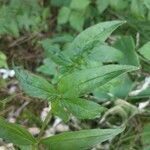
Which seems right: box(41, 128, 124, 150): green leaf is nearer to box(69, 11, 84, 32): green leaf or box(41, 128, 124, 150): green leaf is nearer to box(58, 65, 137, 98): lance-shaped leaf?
box(58, 65, 137, 98): lance-shaped leaf

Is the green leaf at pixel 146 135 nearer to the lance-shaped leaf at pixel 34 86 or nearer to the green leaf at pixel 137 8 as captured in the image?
the green leaf at pixel 137 8

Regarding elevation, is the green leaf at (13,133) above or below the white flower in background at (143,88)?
above

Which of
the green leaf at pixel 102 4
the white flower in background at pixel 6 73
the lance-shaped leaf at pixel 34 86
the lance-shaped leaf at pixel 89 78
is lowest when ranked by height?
the white flower in background at pixel 6 73

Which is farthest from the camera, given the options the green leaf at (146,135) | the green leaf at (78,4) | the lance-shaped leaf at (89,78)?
the green leaf at (78,4)

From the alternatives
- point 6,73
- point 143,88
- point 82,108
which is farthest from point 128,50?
point 82,108

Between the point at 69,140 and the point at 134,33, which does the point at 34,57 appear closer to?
the point at 134,33

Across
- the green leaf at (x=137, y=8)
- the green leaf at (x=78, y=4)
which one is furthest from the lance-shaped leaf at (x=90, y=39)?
the green leaf at (x=78, y=4)
